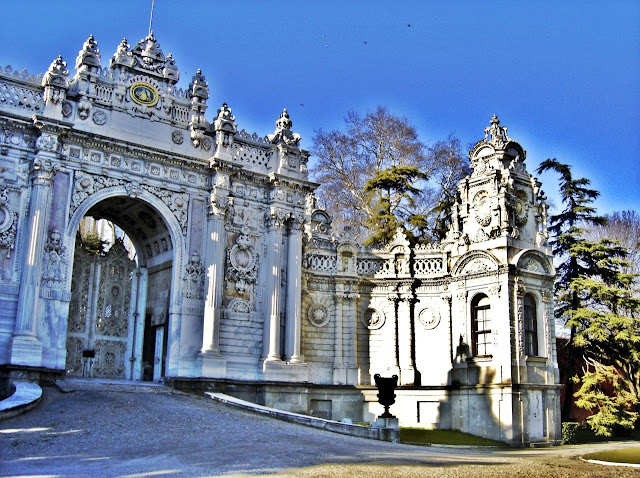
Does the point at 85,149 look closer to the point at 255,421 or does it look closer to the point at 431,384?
the point at 255,421

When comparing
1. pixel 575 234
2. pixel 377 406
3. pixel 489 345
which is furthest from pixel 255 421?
pixel 575 234

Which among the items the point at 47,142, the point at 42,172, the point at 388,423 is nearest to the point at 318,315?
the point at 388,423

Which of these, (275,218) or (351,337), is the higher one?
(275,218)

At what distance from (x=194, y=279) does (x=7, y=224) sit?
5.58 meters

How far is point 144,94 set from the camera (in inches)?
869

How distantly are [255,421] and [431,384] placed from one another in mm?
9348

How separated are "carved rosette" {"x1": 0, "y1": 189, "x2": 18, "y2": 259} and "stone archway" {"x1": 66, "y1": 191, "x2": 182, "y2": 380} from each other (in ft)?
9.95

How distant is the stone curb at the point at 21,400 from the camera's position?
1430 centimetres

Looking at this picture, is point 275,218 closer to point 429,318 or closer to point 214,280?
point 214,280

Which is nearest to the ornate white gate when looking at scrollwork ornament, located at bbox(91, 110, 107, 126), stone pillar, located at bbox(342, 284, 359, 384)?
scrollwork ornament, located at bbox(91, 110, 107, 126)

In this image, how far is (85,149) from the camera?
20.5m

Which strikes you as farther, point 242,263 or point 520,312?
point 520,312

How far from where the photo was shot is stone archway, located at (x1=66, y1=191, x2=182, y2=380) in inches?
863

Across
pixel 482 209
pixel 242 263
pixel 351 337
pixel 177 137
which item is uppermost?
pixel 177 137
